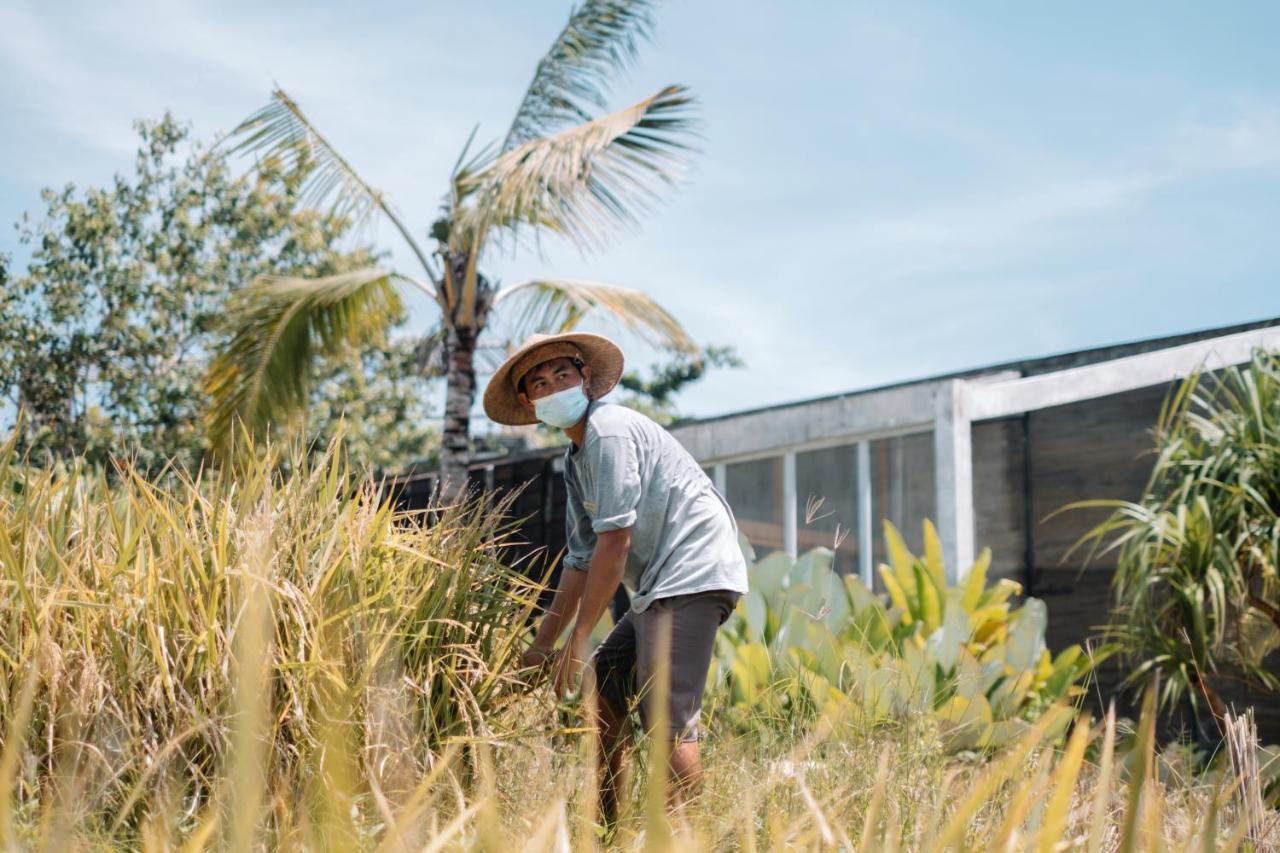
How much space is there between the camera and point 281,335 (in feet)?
34.2

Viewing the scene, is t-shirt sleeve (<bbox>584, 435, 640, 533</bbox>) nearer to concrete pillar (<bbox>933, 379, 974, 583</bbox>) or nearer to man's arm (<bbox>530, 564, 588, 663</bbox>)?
man's arm (<bbox>530, 564, 588, 663</bbox>)

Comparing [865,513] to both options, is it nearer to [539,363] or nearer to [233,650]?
[539,363]

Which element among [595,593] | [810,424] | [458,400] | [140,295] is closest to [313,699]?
[595,593]

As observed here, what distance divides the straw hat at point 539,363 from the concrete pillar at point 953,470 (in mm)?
3685

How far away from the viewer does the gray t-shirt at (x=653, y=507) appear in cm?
343

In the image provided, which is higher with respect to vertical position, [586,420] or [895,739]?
[586,420]

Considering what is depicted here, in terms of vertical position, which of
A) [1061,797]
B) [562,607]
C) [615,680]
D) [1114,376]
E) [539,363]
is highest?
[1114,376]

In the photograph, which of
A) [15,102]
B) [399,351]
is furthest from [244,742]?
[399,351]

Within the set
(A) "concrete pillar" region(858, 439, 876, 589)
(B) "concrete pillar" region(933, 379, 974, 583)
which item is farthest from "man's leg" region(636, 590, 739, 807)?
(A) "concrete pillar" region(858, 439, 876, 589)

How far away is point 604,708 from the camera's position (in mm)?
3660

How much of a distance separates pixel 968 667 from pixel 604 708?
178cm

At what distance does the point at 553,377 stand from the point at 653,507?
1.61 ft

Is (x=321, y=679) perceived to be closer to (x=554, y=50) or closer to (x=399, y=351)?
(x=554, y=50)

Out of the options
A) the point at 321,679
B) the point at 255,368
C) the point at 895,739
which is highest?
the point at 255,368
